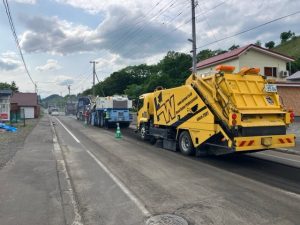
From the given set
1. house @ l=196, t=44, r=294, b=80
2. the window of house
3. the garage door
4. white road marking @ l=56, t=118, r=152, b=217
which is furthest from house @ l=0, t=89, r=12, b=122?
white road marking @ l=56, t=118, r=152, b=217

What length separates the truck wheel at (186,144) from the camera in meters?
12.7

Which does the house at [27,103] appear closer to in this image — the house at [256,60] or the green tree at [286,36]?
the house at [256,60]

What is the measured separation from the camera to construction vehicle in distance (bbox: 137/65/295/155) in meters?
10.5

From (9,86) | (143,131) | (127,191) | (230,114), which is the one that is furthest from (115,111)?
(9,86)

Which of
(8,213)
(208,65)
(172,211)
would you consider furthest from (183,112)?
(208,65)

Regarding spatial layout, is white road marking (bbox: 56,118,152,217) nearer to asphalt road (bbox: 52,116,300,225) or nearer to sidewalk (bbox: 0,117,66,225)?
asphalt road (bbox: 52,116,300,225)

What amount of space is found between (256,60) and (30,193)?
32449 mm

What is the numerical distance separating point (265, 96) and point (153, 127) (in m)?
6.19

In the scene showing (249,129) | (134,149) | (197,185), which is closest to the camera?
(197,185)

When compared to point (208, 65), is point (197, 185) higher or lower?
lower

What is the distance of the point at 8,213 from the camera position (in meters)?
6.17

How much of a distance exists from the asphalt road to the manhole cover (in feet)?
0.48

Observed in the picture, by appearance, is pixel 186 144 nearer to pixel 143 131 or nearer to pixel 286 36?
pixel 143 131

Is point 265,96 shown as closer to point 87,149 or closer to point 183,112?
point 183,112
